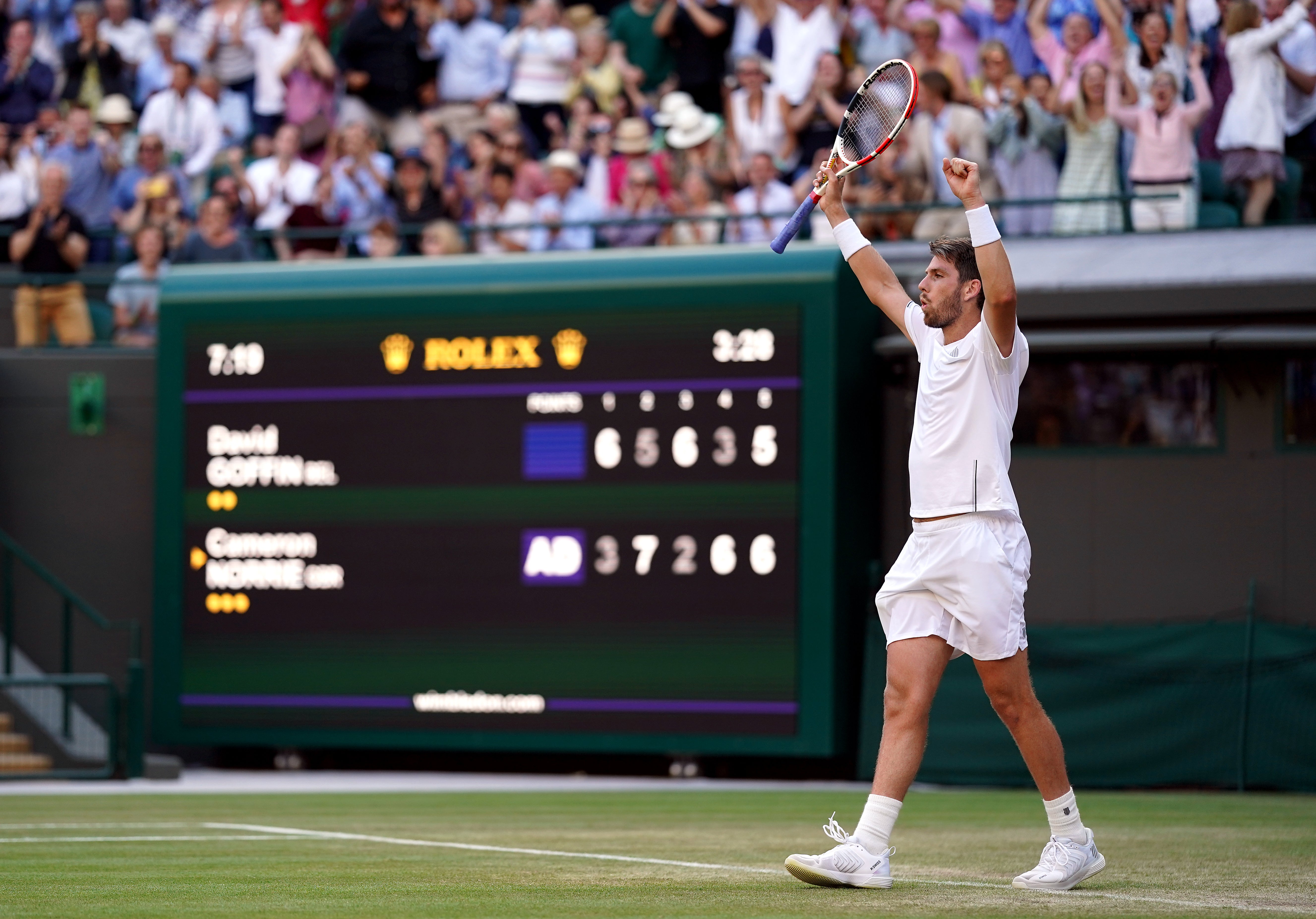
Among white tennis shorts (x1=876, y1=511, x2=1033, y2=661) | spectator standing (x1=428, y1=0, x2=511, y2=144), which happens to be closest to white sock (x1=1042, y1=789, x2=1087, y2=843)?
white tennis shorts (x1=876, y1=511, x2=1033, y2=661)

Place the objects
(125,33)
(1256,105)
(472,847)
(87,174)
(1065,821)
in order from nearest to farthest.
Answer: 1. (1065,821)
2. (472,847)
3. (1256,105)
4. (87,174)
5. (125,33)

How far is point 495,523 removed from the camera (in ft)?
52.0

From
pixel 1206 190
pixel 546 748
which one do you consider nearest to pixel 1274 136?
pixel 1206 190

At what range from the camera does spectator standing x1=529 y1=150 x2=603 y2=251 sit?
57.9 ft

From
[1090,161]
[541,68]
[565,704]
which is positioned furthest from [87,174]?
[1090,161]

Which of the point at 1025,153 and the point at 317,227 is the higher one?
the point at 1025,153

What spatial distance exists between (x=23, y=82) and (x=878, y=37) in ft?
30.4

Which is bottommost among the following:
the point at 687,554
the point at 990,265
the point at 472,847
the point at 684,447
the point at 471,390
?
the point at 687,554

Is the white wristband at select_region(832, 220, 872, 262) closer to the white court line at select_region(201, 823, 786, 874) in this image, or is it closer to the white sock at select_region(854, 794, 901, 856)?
the white sock at select_region(854, 794, 901, 856)

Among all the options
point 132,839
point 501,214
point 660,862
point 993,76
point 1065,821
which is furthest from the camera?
point 501,214

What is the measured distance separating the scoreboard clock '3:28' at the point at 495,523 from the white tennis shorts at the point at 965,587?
830cm

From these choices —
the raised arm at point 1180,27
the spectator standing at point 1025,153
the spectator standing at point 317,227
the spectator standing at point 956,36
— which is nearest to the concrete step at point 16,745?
the spectator standing at point 317,227

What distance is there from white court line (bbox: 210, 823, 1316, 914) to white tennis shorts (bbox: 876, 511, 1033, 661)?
2.50 feet

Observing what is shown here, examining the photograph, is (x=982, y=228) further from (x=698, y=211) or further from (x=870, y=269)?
(x=698, y=211)
